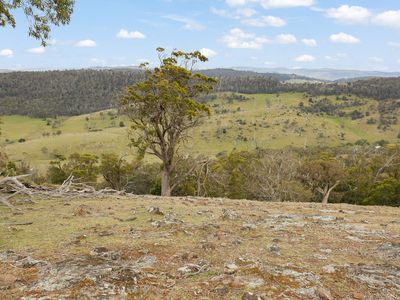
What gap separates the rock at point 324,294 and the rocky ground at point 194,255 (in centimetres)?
2

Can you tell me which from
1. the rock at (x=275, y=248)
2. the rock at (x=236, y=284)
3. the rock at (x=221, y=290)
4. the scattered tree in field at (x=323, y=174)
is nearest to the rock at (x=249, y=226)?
the rock at (x=275, y=248)

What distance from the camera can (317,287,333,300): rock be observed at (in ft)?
18.6

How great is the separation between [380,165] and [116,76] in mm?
169195

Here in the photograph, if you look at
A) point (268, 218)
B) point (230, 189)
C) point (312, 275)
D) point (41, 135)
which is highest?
point (312, 275)

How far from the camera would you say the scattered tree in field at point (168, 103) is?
22.8m

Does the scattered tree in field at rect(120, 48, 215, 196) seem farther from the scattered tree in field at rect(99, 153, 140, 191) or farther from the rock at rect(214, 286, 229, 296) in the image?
the scattered tree in field at rect(99, 153, 140, 191)

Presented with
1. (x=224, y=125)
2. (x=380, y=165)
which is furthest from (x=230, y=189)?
(x=224, y=125)

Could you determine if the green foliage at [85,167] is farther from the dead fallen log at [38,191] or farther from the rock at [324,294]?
the rock at [324,294]

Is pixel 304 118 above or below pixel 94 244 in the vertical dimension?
below

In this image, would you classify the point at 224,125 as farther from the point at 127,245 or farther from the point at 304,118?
the point at 127,245

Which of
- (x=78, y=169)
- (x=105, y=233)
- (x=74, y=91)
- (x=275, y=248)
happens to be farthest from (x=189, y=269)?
(x=74, y=91)

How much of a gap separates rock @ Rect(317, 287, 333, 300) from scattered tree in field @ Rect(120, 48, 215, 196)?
17.5 m

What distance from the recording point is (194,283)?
6117 millimetres

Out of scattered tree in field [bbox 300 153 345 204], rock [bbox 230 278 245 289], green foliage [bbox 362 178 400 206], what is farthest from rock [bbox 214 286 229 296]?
green foliage [bbox 362 178 400 206]
